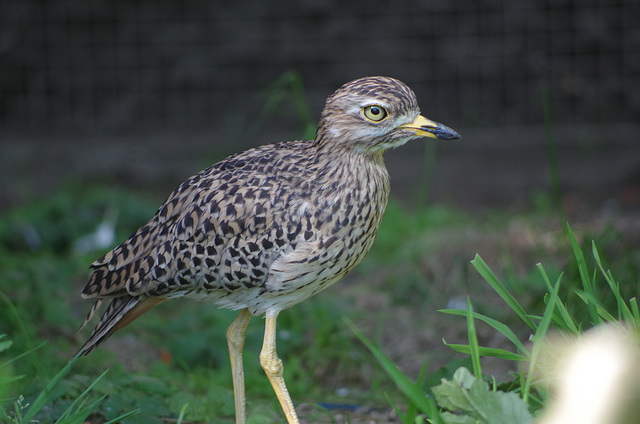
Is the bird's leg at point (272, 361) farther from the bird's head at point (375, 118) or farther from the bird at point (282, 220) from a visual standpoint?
the bird's head at point (375, 118)

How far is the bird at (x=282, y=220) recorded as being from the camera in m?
2.79

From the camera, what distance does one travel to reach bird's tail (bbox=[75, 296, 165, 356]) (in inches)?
119

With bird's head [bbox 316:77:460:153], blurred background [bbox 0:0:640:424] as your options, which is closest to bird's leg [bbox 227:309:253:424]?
bird's head [bbox 316:77:460:153]

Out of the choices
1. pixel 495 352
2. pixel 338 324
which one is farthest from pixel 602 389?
pixel 338 324

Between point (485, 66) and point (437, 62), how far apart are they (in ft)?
1.45

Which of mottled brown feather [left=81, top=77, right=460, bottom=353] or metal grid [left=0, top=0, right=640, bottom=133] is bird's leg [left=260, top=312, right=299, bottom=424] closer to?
mottled brown feather [left=81, top=77, right=460, bottom=353]

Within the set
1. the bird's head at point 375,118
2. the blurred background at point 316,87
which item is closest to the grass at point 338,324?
the bird's head at point 375,118

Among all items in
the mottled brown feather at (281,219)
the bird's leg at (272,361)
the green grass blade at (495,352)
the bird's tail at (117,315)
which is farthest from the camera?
the bird's tail at (117,315)

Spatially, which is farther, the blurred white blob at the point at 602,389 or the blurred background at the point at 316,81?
the blurred background at the point at 316,81

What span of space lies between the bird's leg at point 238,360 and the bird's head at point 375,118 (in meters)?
0.84

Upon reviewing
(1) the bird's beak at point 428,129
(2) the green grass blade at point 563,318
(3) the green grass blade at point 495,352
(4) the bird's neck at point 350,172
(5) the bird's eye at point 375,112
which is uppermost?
(5) the bird's eye at point 375,112

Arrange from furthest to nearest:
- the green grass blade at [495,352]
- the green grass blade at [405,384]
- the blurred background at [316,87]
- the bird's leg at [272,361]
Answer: the blurred background at [316,87] < the bird's leg at [272,361] < the green grass blade at [495,352] < the green grass blade at [405,384]

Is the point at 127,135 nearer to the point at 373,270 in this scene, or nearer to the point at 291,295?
the point at 373,270

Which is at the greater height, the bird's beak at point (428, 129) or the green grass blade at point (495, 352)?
the bird's beak at point (428, 129)
